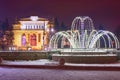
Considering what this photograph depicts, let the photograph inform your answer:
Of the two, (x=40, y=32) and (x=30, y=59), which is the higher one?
(x=40, y=32)

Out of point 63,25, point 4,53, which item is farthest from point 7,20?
point 4,53

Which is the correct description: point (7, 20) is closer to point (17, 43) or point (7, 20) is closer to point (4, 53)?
point (17, 43)

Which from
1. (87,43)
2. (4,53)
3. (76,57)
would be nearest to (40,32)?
(87,43)

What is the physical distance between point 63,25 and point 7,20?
15785mm

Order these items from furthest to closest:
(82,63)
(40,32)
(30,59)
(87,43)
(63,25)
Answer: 1. (63,25)
2. (40,32)
3. (87,43)
4. (30,59)
5. (82,63)

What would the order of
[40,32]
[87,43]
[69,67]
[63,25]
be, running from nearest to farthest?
[69,67] → [87,43] → [40,32] → [63,25]

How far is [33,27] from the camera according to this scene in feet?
246

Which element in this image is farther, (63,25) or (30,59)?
(63,25)

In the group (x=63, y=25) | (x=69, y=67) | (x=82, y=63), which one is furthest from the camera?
(x=63, y=25)

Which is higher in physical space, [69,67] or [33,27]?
[33,27]

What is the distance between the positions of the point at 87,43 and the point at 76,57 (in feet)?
38.1

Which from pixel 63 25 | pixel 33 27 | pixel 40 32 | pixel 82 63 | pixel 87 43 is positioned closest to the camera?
pixel 82 63

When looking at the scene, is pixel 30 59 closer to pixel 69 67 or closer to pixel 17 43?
pixel 69 67

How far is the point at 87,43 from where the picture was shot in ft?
111
